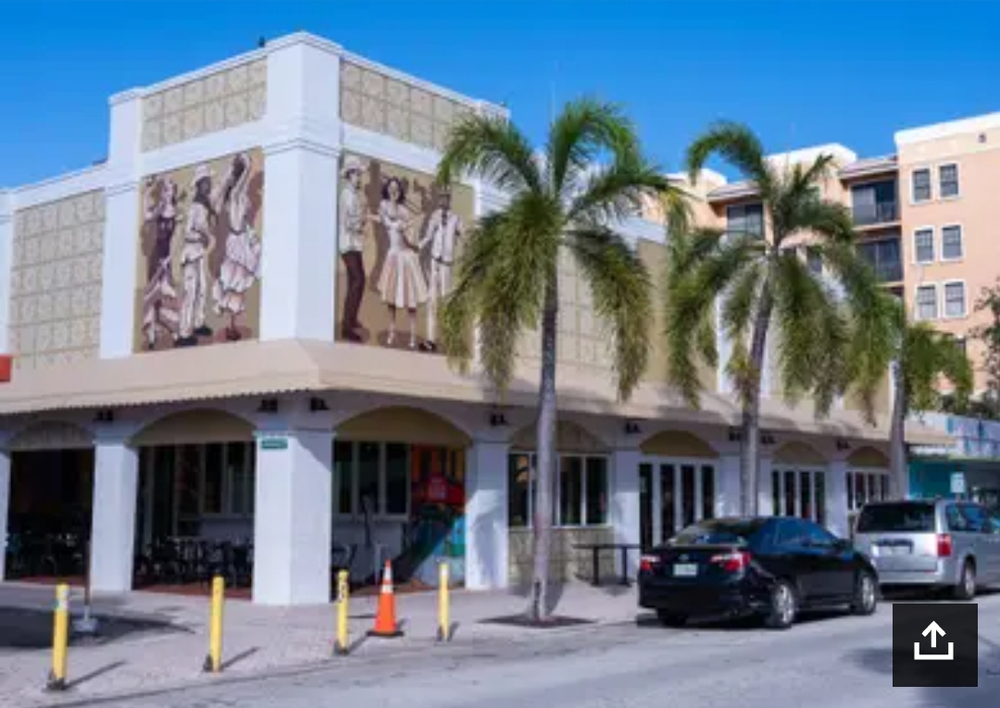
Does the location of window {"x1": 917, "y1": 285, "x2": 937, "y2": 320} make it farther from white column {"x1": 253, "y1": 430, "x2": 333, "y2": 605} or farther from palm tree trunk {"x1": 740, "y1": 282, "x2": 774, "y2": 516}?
white column {"x1": 253, "y1": 430, "x2": 333, "y2": 605}

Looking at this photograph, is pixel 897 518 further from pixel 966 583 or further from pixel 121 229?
pixel 121 229

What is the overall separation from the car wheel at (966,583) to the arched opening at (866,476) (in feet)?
46.9

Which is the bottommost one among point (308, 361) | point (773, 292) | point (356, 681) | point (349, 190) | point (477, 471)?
point (356, 681)

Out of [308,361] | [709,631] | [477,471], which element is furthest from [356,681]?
[477,471]

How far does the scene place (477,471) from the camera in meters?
22.5

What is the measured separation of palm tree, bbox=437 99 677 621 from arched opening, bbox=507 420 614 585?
18.5ft

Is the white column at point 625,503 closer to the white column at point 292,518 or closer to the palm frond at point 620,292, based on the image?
the palm frond at point 620,292

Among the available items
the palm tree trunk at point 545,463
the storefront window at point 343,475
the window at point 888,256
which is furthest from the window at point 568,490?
the window at point 888,256

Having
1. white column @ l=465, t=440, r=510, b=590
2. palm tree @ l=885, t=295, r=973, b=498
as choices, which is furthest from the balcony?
white column @ l=465, t=440, r=510, b=590

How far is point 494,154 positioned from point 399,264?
4140mm

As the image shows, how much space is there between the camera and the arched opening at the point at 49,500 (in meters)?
24.0

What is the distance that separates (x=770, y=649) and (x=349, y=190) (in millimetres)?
10709

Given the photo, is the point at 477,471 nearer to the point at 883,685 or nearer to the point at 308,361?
the point at 308,361

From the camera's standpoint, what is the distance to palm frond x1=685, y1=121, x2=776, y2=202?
2242cm
